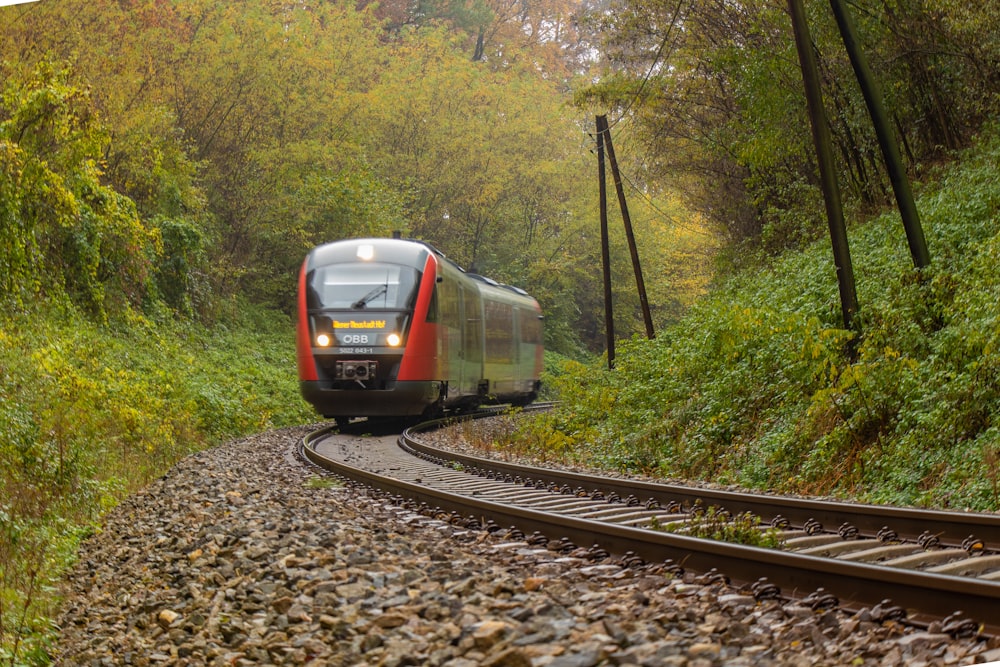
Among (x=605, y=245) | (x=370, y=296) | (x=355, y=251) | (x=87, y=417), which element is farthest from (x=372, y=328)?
(x=605, y=245)

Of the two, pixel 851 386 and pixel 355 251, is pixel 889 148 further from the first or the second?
pixel 355 251

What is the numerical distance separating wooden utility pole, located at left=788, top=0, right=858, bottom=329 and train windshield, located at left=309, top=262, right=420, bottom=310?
23.2 ft

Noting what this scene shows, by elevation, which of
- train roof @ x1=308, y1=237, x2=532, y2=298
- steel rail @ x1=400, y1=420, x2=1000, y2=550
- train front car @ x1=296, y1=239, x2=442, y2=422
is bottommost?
steel rail @ x1=400, y1=420, x2=1000, y2=550

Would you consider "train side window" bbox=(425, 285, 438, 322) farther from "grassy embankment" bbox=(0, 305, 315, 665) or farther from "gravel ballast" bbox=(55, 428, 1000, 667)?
"gravel ballast" bbox=(55, 428, 1000, 667)

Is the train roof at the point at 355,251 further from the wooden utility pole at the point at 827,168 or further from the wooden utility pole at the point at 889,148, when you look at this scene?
the wooden utility pole at the point at 889,148

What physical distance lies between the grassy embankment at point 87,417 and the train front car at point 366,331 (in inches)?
91.5

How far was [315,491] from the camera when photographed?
9.09 meters

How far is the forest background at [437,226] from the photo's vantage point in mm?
9875

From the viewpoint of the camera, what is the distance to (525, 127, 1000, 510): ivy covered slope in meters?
8.79

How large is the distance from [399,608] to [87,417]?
890 cm

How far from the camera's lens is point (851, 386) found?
414 inches

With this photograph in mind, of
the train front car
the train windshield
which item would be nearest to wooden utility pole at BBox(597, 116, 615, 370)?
the train front car

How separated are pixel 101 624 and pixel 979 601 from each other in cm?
458

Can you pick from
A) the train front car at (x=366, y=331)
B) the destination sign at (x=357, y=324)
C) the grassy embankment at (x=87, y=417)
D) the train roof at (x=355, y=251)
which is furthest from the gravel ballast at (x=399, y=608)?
the train roof at (x=355, y=251)
